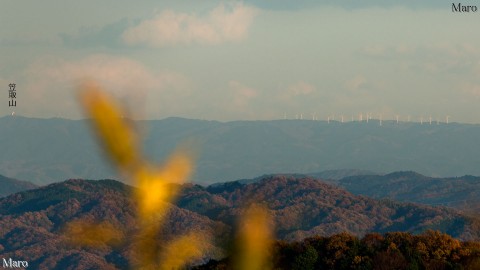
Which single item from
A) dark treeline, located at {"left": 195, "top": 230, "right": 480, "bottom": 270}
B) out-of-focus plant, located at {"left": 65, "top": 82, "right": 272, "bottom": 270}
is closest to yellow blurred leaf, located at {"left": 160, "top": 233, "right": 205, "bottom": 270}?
out-of-focus plant, located at {"left": 65, "top": 82, "right": 272, "bottom": 270}

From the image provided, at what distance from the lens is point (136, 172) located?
47.2 feet

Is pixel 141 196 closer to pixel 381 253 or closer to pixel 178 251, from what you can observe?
pixel 178 251

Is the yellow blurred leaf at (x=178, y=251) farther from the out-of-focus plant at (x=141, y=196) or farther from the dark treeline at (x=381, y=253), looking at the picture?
the dark treeline at (x=381, y=253)

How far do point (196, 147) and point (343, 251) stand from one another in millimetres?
121731

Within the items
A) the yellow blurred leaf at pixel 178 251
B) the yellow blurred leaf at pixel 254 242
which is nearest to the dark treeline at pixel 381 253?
the yellow blurred leaf at pixel 178 251

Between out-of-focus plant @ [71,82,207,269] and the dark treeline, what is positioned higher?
out-of-focus plant @ [71,82,207,269]

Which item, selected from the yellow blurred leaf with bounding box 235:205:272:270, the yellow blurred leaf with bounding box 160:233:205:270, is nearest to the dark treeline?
the yellow blurred leaf with bounding box 160:233:205:270

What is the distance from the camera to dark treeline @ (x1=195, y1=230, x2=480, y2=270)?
406 ft

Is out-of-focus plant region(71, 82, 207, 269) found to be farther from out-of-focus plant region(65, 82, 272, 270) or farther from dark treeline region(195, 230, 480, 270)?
dark treeline region(195, 230, 480, 270)

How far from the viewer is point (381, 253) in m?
130

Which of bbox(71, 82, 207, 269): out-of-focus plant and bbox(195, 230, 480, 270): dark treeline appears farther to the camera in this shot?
bbox(195, 230, 480, 270): dark treeline

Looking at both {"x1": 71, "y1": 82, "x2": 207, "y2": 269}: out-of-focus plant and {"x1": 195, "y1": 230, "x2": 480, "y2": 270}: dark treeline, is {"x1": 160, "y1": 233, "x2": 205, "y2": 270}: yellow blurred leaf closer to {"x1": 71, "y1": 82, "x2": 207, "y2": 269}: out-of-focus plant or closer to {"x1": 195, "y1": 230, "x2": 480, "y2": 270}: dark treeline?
{"x1": 71, "y1": 82, "x2": 207, "y2": 269}: out-of-focus plant

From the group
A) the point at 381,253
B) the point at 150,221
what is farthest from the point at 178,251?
the point at 381,253

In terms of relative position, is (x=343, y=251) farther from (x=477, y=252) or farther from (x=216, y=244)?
(x=216, y=244)
